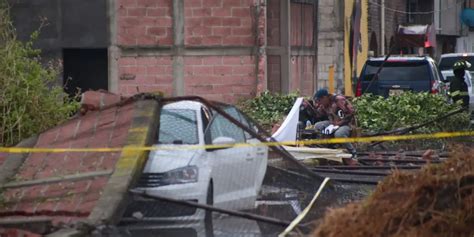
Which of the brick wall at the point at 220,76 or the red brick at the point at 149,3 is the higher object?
the red brick at the point at 149,3

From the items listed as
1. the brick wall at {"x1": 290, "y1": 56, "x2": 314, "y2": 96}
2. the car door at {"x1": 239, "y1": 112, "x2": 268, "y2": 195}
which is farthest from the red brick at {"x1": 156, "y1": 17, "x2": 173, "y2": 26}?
the car door at {"x1": 239, "y1": 112, "x2": 268, "y2": 195}

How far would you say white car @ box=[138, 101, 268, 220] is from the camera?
8875 mm

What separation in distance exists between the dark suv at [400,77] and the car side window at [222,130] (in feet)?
40.0

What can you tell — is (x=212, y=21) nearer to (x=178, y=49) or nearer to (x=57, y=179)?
(x=178, y=49)

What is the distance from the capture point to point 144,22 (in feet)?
66.1

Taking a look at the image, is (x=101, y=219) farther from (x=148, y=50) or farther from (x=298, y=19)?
(x=298, y=19)

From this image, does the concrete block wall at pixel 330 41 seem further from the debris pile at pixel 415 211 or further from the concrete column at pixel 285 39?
the debris pile at pixel 415 211

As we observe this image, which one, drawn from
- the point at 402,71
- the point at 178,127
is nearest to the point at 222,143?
the point at 178,127

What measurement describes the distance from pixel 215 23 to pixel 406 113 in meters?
4.60

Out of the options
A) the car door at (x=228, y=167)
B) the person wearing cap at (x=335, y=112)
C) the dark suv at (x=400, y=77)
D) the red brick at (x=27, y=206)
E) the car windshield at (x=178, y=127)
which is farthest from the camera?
the dark suv at (x=400, y=77)

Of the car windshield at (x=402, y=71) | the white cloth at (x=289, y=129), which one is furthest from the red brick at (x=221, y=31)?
the white cloth at (x=289, y=129)

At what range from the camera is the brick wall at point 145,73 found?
20.1m

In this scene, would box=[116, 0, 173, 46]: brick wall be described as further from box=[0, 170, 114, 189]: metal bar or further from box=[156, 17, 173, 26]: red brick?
box=[0, 170, 114, 189]: metal bar

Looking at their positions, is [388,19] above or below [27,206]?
→ above
